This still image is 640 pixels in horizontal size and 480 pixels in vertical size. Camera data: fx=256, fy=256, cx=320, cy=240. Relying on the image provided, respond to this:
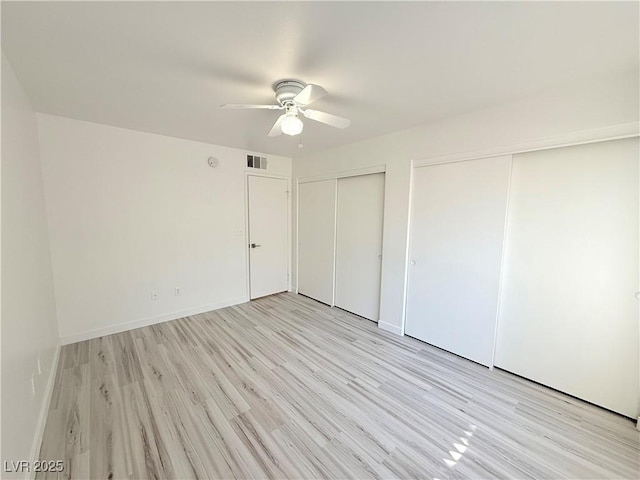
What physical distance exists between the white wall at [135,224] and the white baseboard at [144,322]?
1 centimetres

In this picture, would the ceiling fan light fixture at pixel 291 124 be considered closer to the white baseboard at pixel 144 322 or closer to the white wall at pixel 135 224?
the white wall at pixel 135 224

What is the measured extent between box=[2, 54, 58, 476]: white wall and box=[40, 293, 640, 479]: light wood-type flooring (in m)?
0.32

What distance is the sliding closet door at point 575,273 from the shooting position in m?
1.83

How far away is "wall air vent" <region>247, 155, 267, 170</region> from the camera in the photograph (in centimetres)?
394

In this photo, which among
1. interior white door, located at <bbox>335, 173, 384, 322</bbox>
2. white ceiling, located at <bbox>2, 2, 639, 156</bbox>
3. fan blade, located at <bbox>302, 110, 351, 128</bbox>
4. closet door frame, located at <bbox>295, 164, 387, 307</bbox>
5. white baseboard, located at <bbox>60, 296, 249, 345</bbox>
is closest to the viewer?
white ceiling, located at <bbox>2, 2, 639, 156</bbox>

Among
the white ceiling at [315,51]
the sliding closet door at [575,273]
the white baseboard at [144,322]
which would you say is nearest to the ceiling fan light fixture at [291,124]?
the white ceiling at [315,51]

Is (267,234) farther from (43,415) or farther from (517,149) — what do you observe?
(517,149)

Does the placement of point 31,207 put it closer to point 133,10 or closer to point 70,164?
point 70,164

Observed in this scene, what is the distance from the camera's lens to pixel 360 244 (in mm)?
3576

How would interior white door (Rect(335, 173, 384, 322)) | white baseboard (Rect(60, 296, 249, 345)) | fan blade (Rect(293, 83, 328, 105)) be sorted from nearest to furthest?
fan blade (Rect(293, 83, 328, 105)), white baseboard (Rect(60, 296, 249, 345)), interior white door (Rect(335, 173, 384, 322))

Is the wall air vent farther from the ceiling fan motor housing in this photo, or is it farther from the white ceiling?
the ceiling fan motor housing

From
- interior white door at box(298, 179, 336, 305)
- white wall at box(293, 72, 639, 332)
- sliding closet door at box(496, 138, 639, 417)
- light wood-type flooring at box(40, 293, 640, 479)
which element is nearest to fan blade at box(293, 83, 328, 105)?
white wall at box(293, 72, 639, 332)

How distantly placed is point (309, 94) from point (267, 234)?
2887 millimetres

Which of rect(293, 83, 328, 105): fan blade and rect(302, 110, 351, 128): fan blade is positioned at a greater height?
rect(293, 83, 328, 105): fan blade
